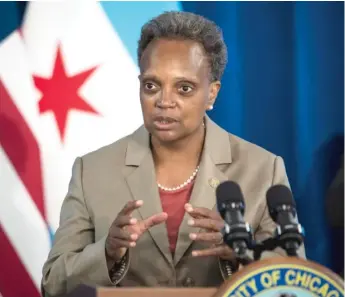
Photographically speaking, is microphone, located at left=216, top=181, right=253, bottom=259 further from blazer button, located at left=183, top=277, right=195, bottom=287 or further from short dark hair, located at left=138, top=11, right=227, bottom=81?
short dark hair, located at left=138, top=11, right=227, bottom=81

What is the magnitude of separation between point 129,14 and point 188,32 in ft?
2.82

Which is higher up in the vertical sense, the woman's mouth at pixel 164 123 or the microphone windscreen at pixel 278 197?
the woman's mouth at pixel 164 123

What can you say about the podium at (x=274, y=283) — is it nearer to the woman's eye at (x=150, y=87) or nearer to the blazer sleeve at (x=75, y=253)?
the blazer sleeve at (x=75, y=253)

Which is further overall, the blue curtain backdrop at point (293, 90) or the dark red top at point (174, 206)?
the blue curtain backdrop at point (293, 90)

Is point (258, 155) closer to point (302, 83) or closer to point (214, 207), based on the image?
point (214, 207)

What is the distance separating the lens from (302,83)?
3.43 meters

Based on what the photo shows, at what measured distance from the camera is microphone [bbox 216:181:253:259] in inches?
74.2

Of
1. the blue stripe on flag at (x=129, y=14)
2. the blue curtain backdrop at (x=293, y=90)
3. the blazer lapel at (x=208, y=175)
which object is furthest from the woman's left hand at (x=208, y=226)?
the blue stripe on flag at (x=129, y=14)

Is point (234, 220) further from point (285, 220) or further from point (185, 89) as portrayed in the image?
point (185, 89)

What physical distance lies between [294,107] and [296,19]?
0.35 meters

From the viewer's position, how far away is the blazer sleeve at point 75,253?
2428 millimetres

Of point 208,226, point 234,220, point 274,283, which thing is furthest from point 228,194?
point 208,226

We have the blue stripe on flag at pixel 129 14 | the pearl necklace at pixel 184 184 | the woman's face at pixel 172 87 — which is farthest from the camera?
the blue stripe on flag at pixel 129 14

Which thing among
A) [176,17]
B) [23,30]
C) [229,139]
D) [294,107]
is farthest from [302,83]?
[23,30]
